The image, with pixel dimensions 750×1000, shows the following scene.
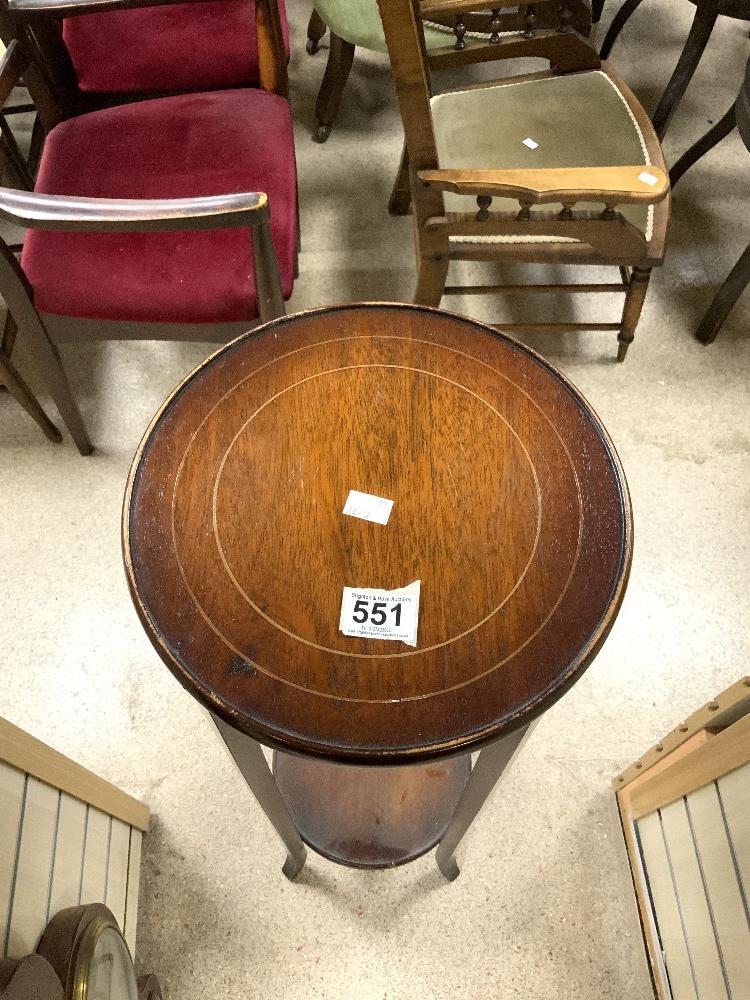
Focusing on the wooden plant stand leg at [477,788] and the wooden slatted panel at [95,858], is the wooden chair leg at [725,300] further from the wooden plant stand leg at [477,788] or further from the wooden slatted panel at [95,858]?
the wooden slatted panel at [95,858]

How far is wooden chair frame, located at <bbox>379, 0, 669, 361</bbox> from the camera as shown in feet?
4.58

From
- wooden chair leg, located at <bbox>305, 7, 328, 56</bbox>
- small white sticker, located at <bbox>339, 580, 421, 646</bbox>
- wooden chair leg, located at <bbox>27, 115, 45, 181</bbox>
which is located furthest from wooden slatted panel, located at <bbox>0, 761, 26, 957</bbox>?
wooden chair leg, located at <bbox>305, 7, 328, 56</bbox>

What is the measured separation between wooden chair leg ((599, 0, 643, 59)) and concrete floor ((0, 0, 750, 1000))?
796 mm

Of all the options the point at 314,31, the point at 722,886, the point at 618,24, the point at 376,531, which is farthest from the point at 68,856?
the point at 618,24

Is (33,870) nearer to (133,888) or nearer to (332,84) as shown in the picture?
(133,888)

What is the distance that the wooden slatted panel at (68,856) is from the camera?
1017 mm

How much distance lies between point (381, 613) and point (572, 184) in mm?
982

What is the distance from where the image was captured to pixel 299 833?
4.57 feet

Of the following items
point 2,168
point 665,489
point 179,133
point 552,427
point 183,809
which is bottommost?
point 183,809

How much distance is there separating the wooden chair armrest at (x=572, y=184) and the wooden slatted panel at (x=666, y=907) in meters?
1.17

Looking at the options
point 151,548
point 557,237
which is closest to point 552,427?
point 151,548

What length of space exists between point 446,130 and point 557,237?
44 cm

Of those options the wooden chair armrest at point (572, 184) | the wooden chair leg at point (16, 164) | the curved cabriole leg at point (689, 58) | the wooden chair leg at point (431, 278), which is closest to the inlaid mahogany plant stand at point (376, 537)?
the wooden chair armrest at point (572, 184)

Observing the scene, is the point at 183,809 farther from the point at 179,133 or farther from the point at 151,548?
the point at 179,133
